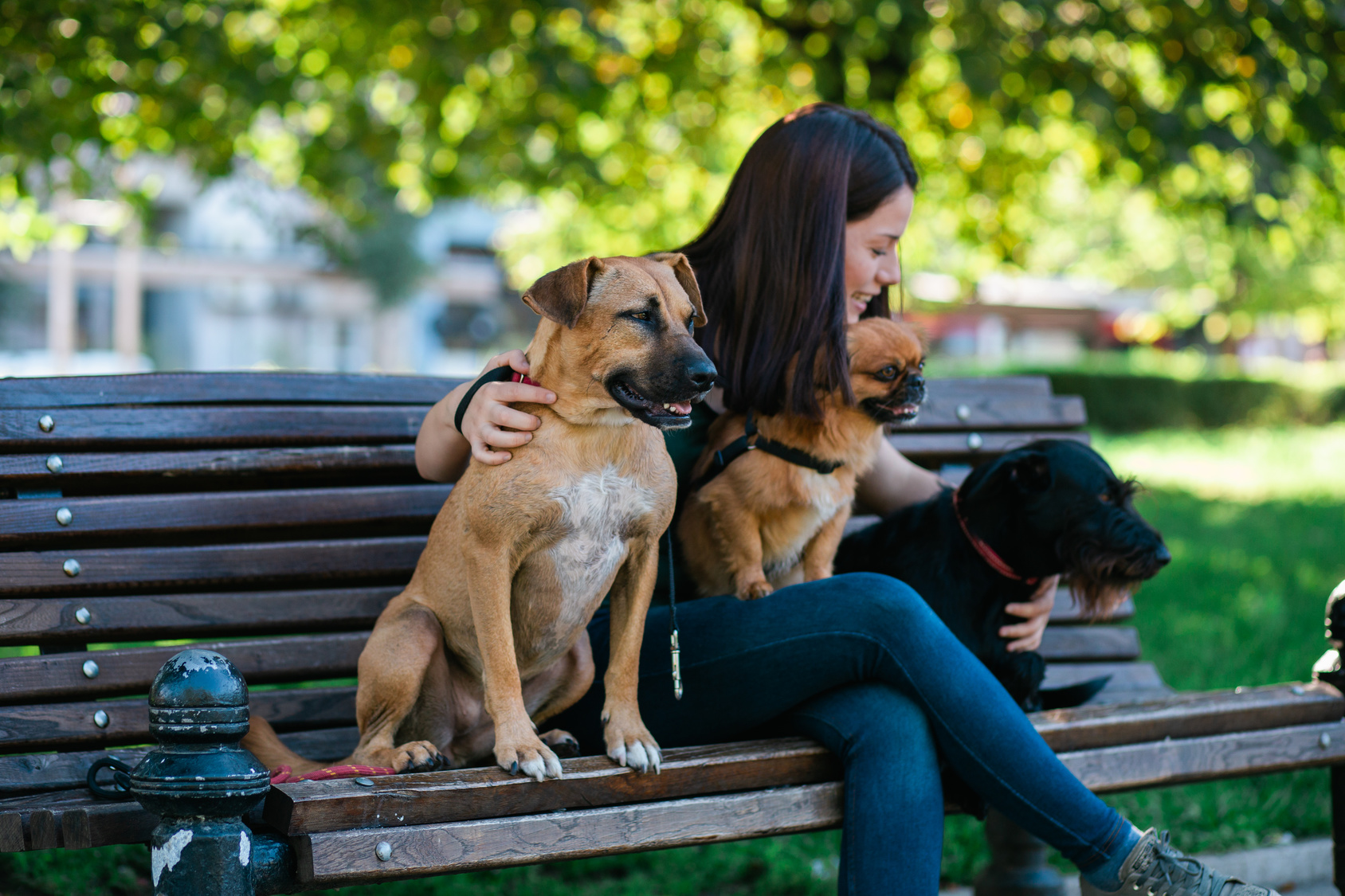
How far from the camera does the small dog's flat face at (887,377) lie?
2898mm

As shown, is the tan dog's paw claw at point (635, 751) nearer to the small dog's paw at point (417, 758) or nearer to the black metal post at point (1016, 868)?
the small dog's paw at point (417, 758)

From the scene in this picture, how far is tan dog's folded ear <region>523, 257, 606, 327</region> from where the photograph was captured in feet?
7.50

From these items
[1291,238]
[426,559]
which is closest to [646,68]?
[1291,238]

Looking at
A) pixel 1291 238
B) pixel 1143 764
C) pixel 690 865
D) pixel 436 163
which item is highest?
pixel 436 163

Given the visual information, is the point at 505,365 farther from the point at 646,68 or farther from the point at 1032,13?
the point at 646,68

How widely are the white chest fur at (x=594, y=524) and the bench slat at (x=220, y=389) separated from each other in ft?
3.47

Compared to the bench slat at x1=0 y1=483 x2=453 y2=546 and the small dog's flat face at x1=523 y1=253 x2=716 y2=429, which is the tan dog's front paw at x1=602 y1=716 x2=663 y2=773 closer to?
the small dog's flat face at x1=523 y1=253 x2=716 y2=429

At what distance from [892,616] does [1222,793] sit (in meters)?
2.35

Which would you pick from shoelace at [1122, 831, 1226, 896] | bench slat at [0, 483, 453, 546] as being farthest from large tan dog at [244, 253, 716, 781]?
shoelace at [1122, 831, 1226, 896]

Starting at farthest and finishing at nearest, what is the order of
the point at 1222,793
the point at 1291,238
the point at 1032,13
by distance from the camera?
the point at 1291,238 < the point at 1032,13 < the point at 1222,793

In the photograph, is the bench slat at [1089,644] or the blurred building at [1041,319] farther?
the blurred building at [1041,319]

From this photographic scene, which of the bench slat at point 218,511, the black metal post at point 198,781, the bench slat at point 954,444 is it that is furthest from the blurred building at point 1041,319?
the black metal post at point 198,781

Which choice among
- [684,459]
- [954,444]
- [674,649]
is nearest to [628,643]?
[674,649]

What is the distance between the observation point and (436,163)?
26.1 feet
